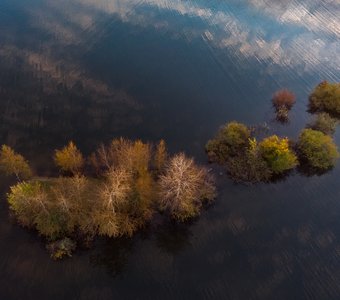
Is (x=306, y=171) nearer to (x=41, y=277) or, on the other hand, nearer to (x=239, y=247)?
(x=239, y=247)

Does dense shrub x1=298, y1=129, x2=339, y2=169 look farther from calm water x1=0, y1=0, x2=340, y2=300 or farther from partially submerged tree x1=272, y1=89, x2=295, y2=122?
partially submerged tree x1=272, y1=89, x2=295, y2=122

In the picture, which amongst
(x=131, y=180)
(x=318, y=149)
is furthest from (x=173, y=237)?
(x=318, y=149)

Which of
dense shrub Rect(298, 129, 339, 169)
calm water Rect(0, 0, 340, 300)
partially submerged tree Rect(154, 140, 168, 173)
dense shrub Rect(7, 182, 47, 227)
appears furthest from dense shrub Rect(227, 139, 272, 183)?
dense shrub Rect(7, 182, 47, 227)

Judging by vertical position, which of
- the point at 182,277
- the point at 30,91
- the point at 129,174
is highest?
the point at 129,174

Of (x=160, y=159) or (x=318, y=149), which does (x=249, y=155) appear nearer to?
(x=318, y=149)

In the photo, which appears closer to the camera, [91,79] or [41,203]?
[41,203]

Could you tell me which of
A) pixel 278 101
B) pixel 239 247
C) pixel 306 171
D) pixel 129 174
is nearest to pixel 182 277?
pixel 239 247
